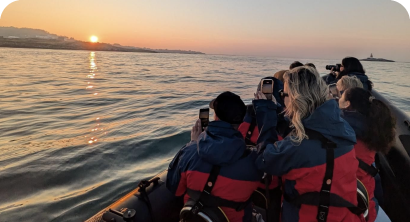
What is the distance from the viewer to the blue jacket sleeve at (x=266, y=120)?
76.7 inches

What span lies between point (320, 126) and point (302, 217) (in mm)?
605

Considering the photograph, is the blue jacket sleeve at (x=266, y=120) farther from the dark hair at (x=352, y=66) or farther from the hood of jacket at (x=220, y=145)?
the dark hair at (x=352, y=66)

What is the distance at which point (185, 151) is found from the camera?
1.88 m

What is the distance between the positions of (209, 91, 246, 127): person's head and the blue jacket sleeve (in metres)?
0.21

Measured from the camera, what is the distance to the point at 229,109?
5.99ft

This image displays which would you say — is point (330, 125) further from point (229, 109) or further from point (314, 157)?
point (229, 109)

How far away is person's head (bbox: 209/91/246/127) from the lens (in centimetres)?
182

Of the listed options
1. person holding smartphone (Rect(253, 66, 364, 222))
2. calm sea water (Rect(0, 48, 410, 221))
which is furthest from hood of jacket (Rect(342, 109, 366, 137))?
calm sea water (Rect(0, 48, 410, 221))

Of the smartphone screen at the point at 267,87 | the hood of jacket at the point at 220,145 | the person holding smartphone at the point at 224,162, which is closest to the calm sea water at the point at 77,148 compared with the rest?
the person holding smartphone at the point at 224,162

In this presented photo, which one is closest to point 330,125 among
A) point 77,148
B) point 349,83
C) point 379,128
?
point 379,128

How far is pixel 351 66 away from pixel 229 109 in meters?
3.43

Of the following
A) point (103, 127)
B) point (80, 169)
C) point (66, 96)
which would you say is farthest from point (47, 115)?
point (80, 169)

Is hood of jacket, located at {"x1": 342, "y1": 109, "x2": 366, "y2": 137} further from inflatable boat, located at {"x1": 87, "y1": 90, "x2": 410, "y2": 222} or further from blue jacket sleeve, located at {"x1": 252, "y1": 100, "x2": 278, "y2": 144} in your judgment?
inflatable boat, located at {"x1": 87, "y1": 90, "x2": 410, "y2": 222}

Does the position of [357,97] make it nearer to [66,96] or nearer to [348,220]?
[348,220]
